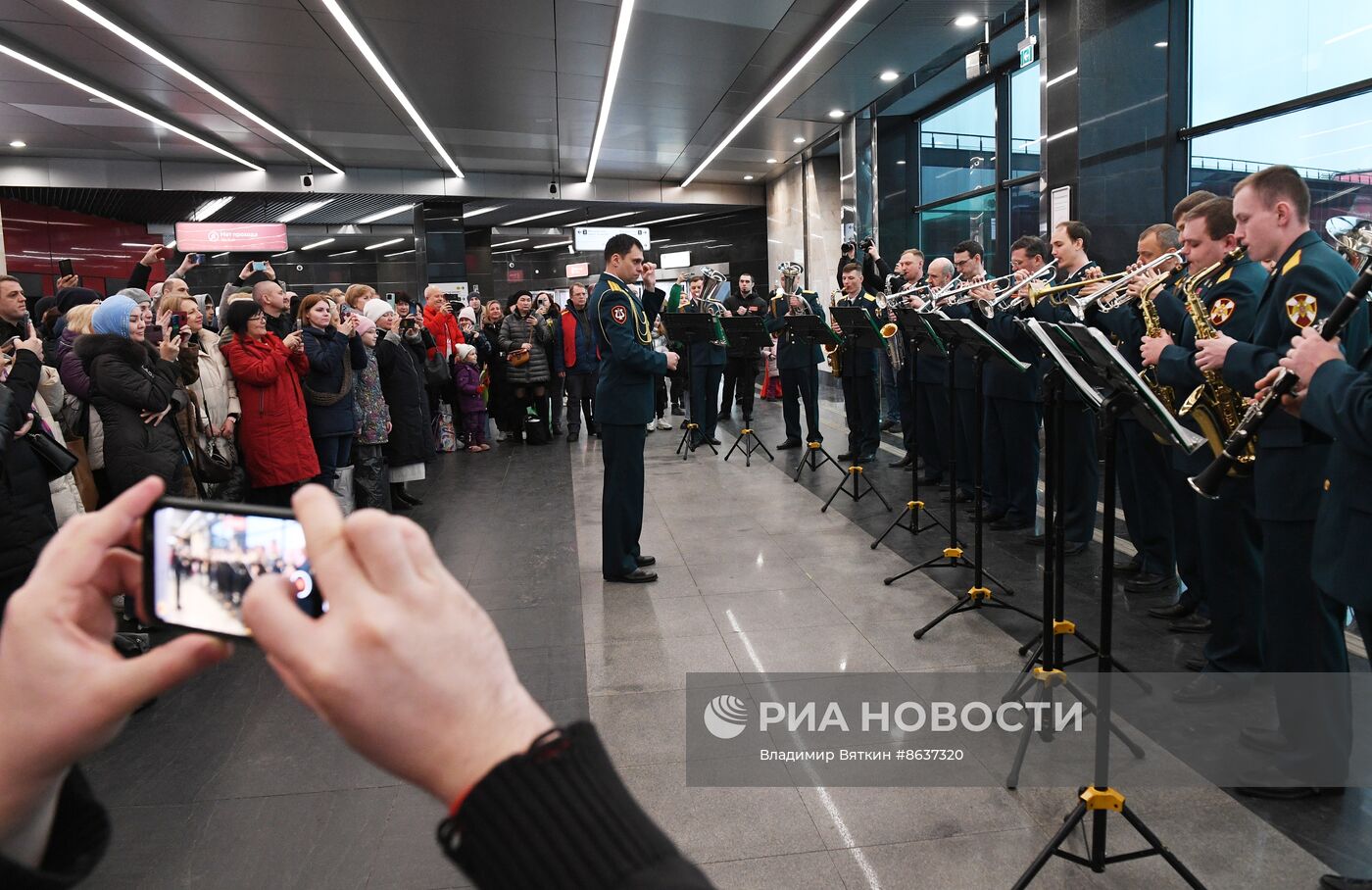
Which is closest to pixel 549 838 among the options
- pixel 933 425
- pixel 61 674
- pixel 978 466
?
pixel 61 674

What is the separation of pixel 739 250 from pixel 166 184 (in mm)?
11132

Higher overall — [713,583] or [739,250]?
[739,250]

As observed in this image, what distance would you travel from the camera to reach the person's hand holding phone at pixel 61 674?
551 millimetres

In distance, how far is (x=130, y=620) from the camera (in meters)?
4.04

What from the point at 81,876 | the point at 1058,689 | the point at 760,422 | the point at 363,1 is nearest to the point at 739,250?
the point at 760,422

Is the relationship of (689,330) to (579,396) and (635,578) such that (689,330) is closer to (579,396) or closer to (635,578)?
(579,396)

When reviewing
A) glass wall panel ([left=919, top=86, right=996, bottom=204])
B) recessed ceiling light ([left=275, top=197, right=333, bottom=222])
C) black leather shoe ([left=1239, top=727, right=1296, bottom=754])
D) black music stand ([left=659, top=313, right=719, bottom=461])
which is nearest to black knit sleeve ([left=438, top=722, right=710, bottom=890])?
black leather shoe ([left=1239, top=727, right=1296, bottom=754])

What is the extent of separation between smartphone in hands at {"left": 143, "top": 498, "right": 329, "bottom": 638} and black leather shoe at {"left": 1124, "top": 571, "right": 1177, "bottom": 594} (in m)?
4.43

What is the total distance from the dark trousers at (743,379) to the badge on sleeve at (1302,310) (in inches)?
253

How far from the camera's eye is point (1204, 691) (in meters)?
3.18

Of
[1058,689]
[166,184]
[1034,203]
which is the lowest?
[1058,689]

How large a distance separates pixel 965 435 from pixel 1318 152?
9.74ft

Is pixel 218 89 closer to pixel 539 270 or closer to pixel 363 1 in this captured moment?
pixel 363 1

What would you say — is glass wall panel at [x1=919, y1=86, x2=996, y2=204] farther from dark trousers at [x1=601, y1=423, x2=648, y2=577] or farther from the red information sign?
the red information sign
